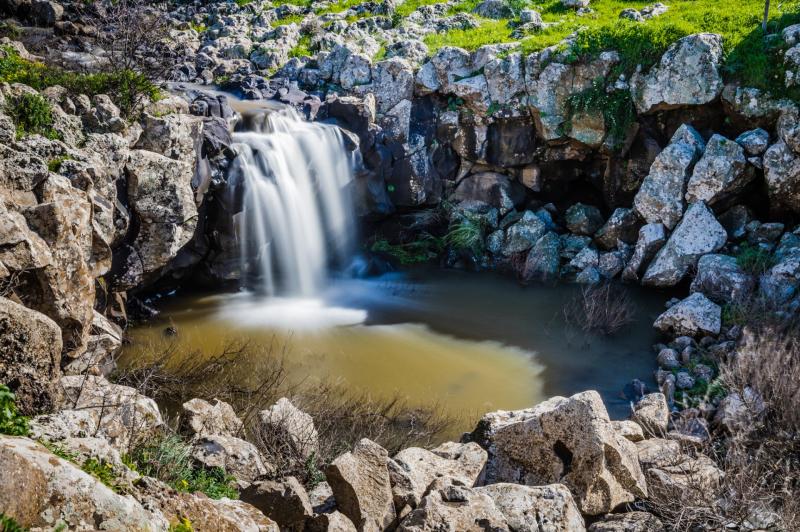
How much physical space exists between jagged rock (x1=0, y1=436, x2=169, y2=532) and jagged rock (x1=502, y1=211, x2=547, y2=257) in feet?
42.8

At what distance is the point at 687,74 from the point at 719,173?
8.18 ft

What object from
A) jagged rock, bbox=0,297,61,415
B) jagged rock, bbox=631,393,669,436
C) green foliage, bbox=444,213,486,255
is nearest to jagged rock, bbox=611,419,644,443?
jagged rock, bbox=631,393,669,436

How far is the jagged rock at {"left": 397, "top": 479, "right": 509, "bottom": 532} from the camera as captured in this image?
13.6ft

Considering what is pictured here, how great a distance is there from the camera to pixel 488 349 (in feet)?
35.9

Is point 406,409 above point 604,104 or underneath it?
underneath

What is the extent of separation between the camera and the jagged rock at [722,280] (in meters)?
10.7

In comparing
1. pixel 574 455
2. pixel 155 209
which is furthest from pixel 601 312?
pixel 155 209

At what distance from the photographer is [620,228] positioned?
46.5 feet

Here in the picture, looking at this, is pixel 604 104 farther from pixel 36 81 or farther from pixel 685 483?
pixel 36 81

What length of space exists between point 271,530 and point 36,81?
8.77 meters

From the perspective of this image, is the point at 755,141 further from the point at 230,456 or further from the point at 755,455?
the point at 230,456

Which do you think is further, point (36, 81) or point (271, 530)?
point (36, 81)

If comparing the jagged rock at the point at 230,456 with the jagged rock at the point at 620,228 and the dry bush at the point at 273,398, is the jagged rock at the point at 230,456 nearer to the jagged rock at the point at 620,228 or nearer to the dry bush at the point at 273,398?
the dry bush at the point at 273,398

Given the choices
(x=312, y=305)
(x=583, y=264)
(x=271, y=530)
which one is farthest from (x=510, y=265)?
(x=271, y=530)
